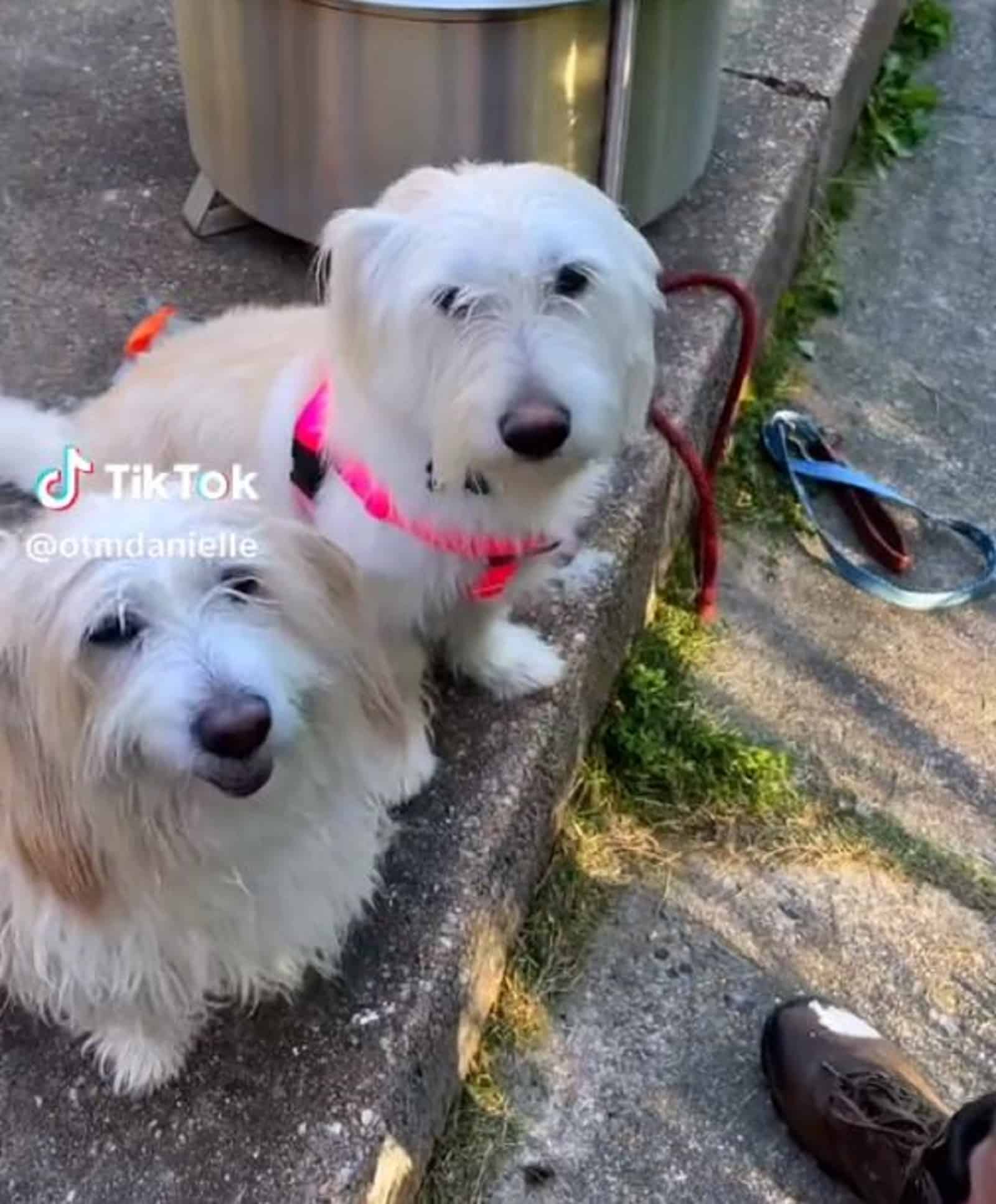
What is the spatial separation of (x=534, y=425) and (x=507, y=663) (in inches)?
23.2

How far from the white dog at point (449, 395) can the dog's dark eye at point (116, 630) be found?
45cm

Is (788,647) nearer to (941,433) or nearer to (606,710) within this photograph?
(606,710)

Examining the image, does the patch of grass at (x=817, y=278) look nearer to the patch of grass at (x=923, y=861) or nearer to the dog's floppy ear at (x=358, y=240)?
the patch of grass at (x=923, y=861)

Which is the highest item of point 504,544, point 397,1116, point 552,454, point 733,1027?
point 552,454

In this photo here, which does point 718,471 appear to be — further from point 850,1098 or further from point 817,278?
point 850,1098

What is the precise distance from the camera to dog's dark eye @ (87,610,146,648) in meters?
1.32

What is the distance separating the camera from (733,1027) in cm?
212

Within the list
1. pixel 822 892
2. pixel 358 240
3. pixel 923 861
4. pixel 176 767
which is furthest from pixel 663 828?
pixel 176 767

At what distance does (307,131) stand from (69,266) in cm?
55

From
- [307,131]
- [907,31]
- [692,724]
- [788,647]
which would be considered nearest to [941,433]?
[788,647]

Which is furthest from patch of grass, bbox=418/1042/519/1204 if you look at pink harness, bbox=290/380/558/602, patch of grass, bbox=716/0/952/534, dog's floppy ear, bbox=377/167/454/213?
patch of grass, bbox=716/0/952/534

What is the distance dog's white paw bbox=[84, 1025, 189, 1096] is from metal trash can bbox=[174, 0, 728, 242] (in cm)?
141

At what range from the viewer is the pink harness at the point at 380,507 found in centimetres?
184

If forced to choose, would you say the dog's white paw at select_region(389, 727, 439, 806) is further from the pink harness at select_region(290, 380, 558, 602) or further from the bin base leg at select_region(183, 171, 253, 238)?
the bin base leg at select_region(183, 171, 253, 238)
